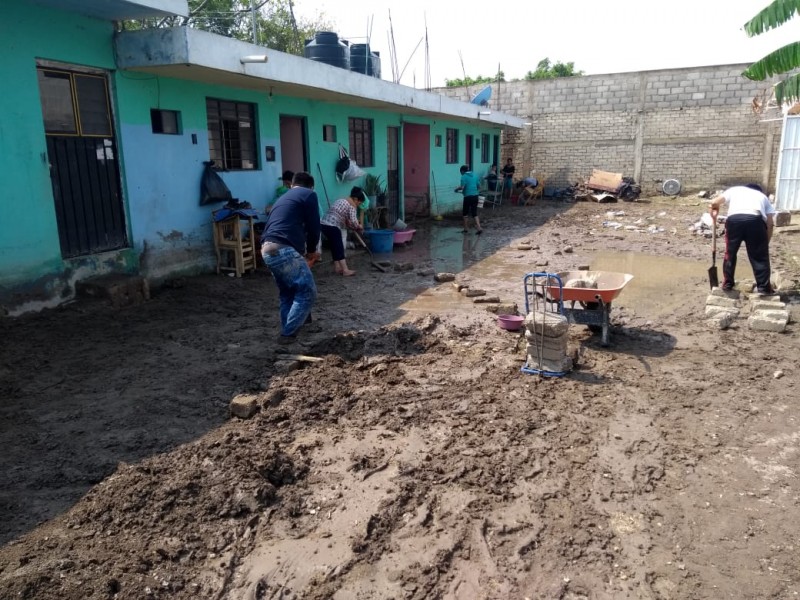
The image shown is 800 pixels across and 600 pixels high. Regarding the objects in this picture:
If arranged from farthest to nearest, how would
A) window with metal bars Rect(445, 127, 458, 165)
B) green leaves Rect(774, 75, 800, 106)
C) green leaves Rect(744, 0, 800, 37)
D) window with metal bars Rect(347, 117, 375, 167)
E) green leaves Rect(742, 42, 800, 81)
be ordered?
window with metal bars Rect(445, 127, 458, 165), window with metal bars Rect(347, 117, 375, 167), green leaves Rect(774, 75, 800, 106), green leaves Rect(742, 42, 800, 81), green leaves Rect(744, 0, 800, 37)

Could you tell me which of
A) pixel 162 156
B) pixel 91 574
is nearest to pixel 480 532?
pixel 91 574

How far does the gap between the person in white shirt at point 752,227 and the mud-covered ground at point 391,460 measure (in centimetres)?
117

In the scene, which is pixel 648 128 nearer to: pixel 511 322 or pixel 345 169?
pixel 345 169

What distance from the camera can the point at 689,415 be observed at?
4754 millimetres

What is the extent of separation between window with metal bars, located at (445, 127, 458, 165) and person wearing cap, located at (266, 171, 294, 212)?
996cm

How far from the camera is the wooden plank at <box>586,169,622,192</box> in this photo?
75.1ft

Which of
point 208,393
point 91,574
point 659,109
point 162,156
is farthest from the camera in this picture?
point 659,109

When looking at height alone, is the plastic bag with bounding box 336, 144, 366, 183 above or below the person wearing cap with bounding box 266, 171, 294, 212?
above

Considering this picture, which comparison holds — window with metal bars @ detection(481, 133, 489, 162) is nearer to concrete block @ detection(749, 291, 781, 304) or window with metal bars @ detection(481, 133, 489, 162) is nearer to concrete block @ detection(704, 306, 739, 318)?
concrete block @ detection(749, 291, 781, 304)

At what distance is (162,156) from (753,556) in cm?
833

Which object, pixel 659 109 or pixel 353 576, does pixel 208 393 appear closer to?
pixel 353 576

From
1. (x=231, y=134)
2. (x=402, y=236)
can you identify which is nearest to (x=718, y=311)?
(x=402, y=236)

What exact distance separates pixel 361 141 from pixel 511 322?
348 inches

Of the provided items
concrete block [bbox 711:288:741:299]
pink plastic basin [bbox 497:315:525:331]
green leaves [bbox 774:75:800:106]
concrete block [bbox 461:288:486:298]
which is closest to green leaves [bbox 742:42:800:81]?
green leaves [bbox 774:75:800:106]
